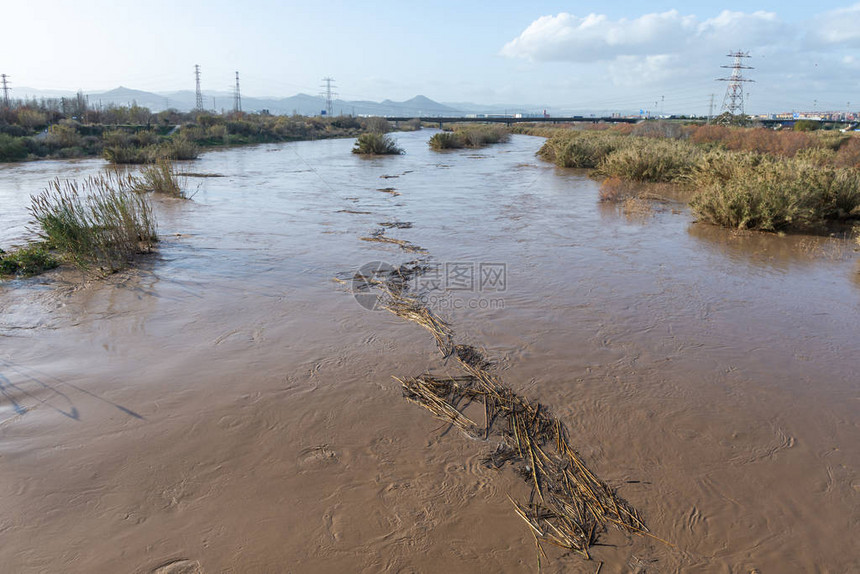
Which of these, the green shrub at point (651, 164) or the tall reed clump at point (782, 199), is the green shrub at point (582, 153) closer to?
the green shrub at point (651, 164)

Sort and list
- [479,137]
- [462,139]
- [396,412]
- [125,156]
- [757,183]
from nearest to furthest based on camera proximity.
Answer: [396,412] < [757,183] < [125,156] < [462,139] < [479,137]

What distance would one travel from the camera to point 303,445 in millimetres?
3539

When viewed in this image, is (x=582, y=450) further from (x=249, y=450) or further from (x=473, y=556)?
(x=249, y=450)

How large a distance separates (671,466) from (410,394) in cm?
194

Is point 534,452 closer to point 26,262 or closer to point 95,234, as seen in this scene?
point 95,234

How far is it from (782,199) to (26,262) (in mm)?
12817

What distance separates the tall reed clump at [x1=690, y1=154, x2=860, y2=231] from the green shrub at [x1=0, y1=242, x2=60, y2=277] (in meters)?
11.8

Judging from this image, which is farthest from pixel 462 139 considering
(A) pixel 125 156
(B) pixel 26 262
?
(B) pixel 26 262

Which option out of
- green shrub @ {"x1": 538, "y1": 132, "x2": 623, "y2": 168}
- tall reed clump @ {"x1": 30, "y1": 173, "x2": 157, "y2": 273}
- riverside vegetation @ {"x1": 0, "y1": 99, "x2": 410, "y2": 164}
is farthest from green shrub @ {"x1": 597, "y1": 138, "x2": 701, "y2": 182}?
tall reed clump @ {"x1": 30, "y1": 173, "x2": 157, "y2": 273}

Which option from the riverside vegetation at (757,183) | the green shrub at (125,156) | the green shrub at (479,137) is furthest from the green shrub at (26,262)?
the green shrub at (479,137)

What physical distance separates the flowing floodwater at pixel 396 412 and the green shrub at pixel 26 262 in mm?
317

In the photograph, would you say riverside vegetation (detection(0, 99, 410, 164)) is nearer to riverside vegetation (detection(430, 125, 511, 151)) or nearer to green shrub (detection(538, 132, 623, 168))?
riverside vegetation (detection(430, 125, 511, 151))

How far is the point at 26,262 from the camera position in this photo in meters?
7.12

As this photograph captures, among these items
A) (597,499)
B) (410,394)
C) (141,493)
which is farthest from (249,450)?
(597,499)
